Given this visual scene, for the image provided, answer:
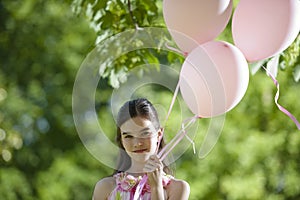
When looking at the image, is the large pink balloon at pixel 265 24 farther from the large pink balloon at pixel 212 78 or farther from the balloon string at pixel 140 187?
the balloon string at pixel 140 187

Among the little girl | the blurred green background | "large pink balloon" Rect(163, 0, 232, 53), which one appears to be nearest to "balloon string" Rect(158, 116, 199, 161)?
the little girl

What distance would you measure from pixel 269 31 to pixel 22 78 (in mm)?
3654

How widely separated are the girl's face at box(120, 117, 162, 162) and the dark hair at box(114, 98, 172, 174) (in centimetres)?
1

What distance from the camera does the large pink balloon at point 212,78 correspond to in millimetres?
1466

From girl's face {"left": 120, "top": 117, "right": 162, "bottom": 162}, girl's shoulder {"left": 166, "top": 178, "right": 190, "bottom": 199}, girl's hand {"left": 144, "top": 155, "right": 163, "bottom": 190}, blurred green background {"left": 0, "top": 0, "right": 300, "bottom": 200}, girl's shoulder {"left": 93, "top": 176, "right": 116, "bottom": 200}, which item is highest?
girl's face {"left": 120, "top": 117, "right": 162, "bottom": 162}

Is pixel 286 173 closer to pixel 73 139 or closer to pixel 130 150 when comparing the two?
pixel 73 139

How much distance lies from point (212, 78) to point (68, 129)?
345 cm

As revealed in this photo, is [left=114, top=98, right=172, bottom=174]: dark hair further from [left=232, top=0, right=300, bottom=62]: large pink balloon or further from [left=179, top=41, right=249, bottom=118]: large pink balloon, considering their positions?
[left=232, top=0, right=300, bottom=62]: large pink balloon

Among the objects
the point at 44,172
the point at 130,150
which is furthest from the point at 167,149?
the point at 44,172

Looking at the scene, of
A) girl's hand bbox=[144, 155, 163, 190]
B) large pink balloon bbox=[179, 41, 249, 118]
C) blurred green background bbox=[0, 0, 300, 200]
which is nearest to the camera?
girl's hand bbox=[144, 155, 163, 190]

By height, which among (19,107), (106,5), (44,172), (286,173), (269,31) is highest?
(269,31)

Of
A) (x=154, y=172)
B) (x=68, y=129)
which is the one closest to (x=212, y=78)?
(x=154, y=172)

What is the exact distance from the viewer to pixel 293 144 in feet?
15.1

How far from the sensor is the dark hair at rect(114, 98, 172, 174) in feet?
4.57
